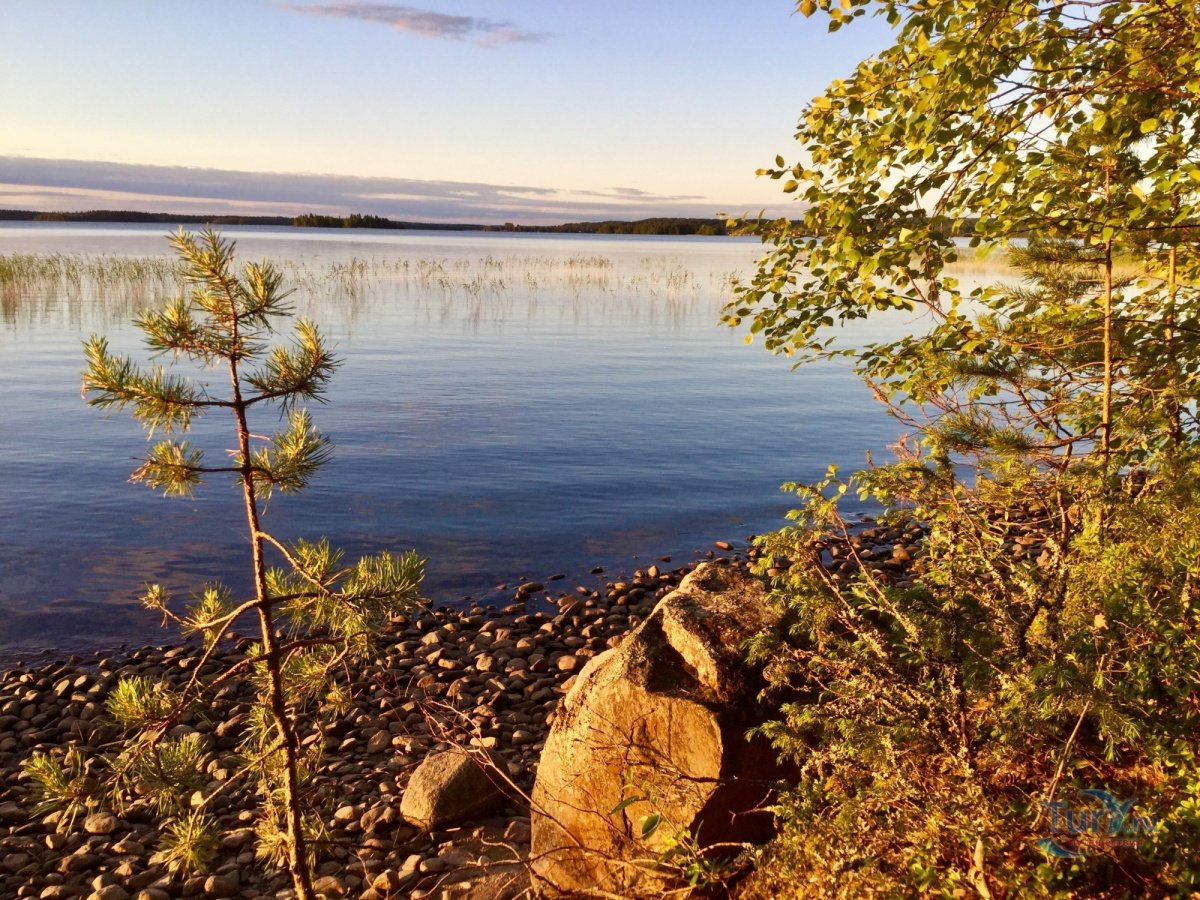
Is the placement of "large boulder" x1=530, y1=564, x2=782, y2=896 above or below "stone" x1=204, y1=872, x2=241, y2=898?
above

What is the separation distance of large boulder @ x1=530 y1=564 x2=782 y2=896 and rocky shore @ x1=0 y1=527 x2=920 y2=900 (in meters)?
0.58

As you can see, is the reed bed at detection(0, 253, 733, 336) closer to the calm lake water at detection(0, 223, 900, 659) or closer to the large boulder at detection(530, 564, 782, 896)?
the calm lake water at detection(0, 223, 900, 659)

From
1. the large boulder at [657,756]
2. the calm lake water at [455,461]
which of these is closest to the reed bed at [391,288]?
the calm lake water at [455,461]

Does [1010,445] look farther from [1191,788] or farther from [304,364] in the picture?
[304,364]

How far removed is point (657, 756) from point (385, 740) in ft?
14.3

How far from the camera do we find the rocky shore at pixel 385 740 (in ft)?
21.9

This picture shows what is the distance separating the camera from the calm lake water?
14383 millimetres

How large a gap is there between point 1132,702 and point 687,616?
2675 mm

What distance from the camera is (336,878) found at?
6590 mm

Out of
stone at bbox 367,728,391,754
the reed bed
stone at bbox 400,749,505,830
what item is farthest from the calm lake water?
stone at bbox 400,749,505,830

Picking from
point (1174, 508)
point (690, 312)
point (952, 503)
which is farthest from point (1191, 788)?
point (690, 312)

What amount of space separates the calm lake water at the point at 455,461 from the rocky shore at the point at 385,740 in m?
1.32

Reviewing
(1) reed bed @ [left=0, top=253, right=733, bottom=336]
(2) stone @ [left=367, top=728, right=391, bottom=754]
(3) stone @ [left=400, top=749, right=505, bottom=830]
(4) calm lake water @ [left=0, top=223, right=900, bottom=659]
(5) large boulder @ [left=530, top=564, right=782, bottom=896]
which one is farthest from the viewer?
(1) reed bed @ [left=0, top=253, right=733, bottom=336]

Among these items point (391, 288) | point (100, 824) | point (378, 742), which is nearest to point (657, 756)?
point (378, 742)
